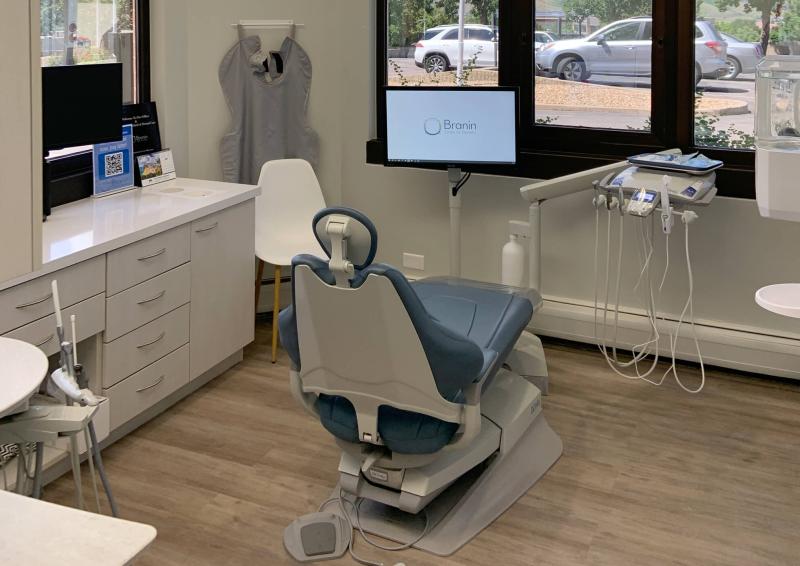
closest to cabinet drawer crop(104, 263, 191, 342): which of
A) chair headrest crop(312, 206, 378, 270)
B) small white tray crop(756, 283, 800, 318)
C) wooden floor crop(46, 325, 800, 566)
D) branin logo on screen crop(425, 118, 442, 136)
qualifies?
wooden floor crop(46, 325, 800, 566)

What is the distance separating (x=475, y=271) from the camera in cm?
494

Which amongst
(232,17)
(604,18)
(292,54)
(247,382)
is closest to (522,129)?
(604,18)

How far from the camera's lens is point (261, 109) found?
4.77 metres

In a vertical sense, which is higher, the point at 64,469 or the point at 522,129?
the point at 522,129

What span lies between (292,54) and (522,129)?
3.88 ft

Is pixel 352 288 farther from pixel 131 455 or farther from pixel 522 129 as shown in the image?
pixel 522 129

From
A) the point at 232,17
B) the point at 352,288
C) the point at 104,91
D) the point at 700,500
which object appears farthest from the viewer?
the point at 232,17

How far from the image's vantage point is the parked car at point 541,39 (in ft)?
15.3

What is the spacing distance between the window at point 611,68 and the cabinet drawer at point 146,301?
58.8 inches

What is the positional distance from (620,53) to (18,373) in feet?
10.9

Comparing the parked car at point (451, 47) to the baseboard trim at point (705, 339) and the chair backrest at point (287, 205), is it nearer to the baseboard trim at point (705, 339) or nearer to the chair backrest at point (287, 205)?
the chair backrest at point (287, 205)

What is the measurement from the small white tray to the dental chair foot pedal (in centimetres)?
156

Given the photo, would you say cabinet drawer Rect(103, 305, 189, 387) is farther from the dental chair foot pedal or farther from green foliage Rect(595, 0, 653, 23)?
green foliage Rect(595, 0, 653, 23)

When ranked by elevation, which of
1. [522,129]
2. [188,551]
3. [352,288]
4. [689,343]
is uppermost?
[522,129]
